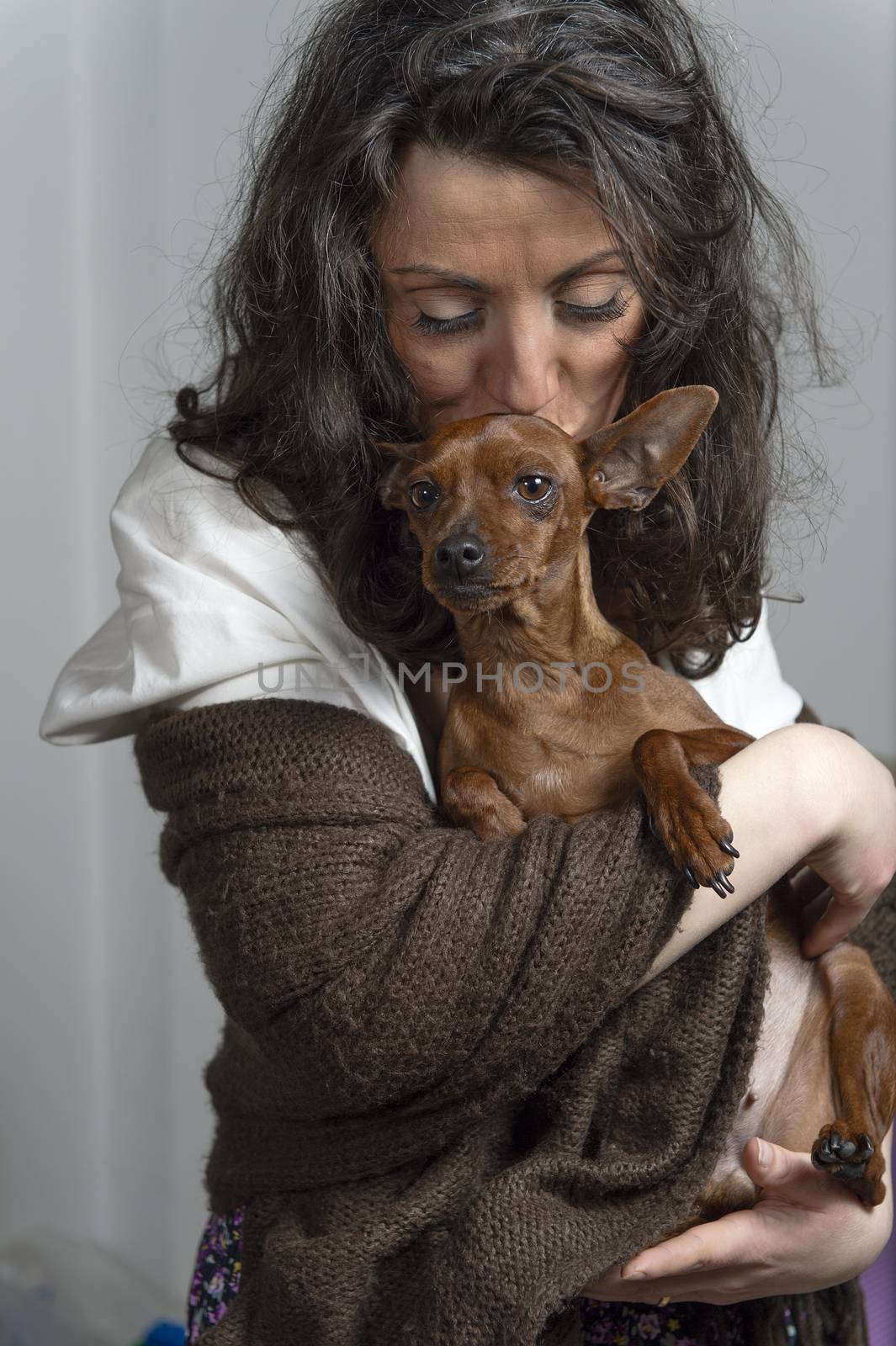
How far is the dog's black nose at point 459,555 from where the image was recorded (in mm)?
1364

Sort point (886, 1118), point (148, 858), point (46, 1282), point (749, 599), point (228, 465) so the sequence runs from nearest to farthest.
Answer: point (886, 1118), point (228, 465), point (749, 599), point (46, 1282), point (148, 858)

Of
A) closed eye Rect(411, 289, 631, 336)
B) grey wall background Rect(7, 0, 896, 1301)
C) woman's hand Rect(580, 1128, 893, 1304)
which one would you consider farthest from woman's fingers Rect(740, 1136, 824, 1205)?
grey wall background Rect(7, 0, 896, 1301)

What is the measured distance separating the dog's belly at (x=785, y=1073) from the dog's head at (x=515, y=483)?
0.50 metres

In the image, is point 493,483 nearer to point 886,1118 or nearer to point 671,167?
point 671,167

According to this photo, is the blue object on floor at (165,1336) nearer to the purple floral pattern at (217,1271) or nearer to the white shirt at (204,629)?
the purple floral pattern at (217,1271)

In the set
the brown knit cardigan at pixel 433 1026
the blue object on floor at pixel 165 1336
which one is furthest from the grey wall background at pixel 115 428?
the brown knit cardigan at pixel 433 1026

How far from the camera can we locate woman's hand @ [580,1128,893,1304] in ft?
4.29

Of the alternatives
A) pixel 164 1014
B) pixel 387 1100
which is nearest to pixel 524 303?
pixel 387 1100

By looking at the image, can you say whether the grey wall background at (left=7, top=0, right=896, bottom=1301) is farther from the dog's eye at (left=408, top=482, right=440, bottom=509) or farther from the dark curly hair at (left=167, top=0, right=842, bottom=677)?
the dog's eye at (left=408, top=482, right=440, bottom=509)

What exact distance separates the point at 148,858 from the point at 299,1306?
5.33 feet

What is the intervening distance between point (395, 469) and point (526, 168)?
347 millimetres

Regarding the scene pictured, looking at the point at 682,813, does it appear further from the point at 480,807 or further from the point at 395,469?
the point at 395,469

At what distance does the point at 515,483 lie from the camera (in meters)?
1.42

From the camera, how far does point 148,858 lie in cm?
284
